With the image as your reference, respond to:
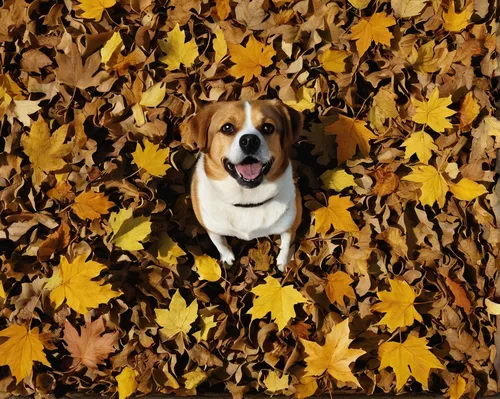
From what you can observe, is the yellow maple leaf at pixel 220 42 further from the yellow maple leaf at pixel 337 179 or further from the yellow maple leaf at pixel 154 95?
the yellow maple leaf at pixel 337 179

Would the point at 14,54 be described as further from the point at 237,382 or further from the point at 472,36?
the point at 472,36

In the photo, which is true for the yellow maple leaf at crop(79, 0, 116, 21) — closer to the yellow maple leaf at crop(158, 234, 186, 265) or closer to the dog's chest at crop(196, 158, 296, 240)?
the dog's chest at crop(196, 158, 296, 240)

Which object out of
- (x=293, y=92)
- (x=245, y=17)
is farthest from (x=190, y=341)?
(x=245, y=17)

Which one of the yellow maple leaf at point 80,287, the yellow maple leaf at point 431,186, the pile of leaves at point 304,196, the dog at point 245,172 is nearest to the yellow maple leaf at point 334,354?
the pile of leaves at point 304,196

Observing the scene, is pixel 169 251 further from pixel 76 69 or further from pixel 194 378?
pixel 76 69

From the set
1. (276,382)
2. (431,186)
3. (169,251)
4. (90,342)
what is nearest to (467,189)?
(431,186)

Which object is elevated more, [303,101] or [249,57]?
[249,57]

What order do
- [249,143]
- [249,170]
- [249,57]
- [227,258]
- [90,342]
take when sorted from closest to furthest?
1. [249,143]
2. [249,170]
3. [90,342]
4. [249,57]
5. [227,258]

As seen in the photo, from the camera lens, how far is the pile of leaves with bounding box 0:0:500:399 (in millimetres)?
2059

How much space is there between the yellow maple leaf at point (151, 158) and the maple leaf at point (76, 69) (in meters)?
0.38

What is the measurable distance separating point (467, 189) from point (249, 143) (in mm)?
1035

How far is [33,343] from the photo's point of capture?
2010 mm

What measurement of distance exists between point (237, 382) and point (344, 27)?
5.48 feet

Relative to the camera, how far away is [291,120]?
6.55ft
